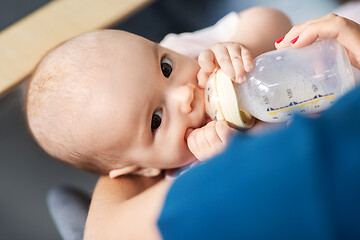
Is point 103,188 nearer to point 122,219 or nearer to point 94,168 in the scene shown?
point 94,168

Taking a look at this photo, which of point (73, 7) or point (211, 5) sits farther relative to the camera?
point (211, 5)

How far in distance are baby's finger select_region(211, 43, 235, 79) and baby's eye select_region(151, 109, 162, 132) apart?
19 centimetres

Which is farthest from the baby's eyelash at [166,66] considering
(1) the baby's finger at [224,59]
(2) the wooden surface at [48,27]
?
(2) the wooden surface at [48,27]

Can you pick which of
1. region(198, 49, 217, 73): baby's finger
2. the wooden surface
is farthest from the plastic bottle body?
the wooden surface

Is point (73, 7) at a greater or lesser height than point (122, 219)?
greater

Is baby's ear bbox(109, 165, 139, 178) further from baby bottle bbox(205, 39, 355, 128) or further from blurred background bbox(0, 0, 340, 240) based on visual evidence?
blurred background bbox(0, 0, 340, 240)

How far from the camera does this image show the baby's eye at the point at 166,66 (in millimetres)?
897

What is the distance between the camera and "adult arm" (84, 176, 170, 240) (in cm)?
64

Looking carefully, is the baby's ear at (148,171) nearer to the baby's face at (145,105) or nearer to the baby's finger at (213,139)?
the baby's face at (145,105)

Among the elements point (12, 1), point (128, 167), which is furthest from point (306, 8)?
point (12, 1)

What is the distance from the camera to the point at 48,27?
3.99 feet

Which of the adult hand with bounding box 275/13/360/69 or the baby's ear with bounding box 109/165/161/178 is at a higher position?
the adult hand with bounding box 275/13/360/69

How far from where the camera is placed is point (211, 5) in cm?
159

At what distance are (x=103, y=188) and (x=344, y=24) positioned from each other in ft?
2.28
